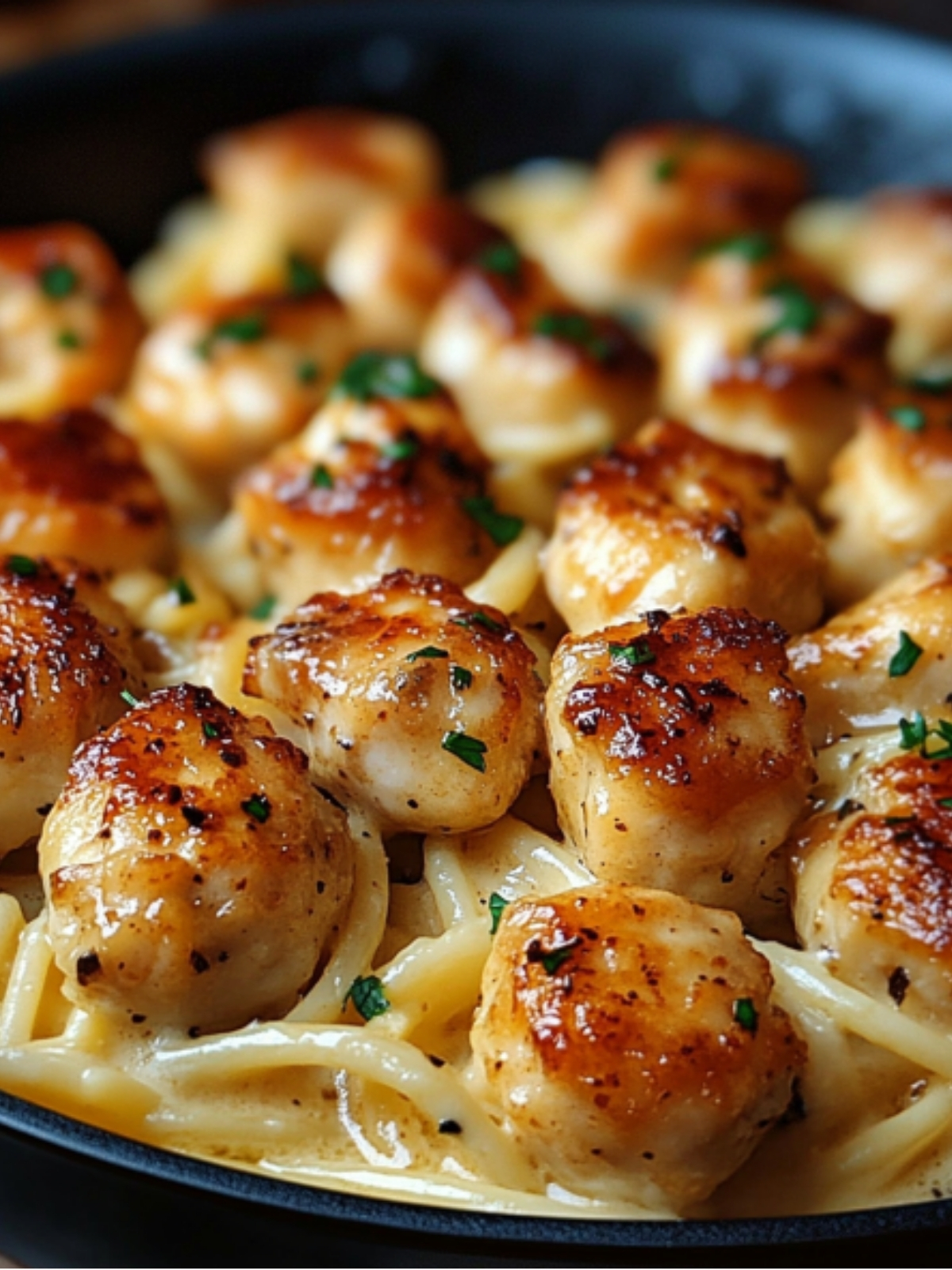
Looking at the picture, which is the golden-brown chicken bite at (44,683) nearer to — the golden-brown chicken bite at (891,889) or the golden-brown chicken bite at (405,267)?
the golden-brown chicken bite at (891,889)

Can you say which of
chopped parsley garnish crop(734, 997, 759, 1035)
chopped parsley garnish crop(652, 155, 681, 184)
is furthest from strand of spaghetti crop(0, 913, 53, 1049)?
chopped parsley garnish crop(652, 155, 681, 184)

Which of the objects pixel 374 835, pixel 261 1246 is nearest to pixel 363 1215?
pixel 261 1246

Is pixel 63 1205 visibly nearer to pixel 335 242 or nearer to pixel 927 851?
pixel 927 851

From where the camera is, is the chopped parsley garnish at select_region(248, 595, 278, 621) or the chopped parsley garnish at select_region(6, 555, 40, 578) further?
the chopped parsley garnish at select_region(248, 595, 278, 621)

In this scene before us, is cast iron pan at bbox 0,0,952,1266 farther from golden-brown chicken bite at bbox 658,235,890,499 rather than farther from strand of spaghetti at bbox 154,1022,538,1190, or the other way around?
strand of spaghetti at bbox 154,1022,538,1190

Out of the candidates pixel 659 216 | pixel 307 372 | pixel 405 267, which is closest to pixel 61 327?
pixel 307 372
